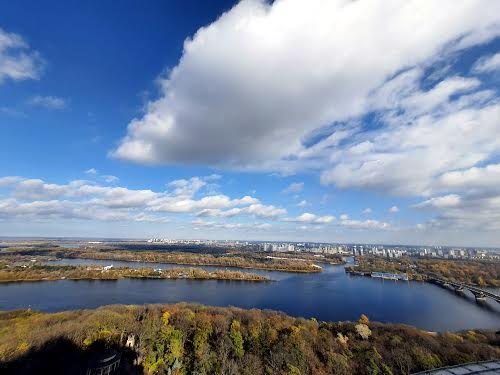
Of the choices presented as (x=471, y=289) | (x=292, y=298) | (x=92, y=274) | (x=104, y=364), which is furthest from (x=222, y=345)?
(x=471, y=289)


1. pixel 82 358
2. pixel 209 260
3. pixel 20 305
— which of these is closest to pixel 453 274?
pixel 209 260

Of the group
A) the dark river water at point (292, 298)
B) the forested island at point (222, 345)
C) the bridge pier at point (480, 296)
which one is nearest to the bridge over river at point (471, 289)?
the bridge pier at point (480, 296)

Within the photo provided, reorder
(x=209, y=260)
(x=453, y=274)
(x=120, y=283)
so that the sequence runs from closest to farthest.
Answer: (x=120, y=283) → (x=453, y=274) → (x=209, y=260)

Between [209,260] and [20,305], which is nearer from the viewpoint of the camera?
[20,305]

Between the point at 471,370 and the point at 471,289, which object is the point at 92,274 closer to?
the point at 471,370

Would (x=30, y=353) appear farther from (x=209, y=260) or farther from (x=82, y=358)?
(x=209, y=260)

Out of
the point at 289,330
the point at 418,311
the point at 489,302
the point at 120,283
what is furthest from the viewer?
the point at 120,283
